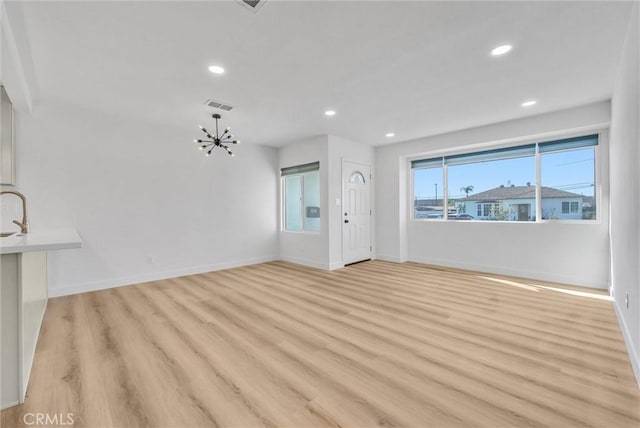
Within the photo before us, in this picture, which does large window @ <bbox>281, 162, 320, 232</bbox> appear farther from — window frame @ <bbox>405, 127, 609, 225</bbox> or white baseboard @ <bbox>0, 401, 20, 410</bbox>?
white baseboard @ <bbox>0, 401, 20, 410</bbox>

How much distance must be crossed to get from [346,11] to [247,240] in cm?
472

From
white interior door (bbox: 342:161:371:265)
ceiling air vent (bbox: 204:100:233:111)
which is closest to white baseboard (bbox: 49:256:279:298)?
white interior door (bbox: 342:161:371:265)

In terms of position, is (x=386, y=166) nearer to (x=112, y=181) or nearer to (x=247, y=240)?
(x=247, y=240)

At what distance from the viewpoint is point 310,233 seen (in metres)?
5.78

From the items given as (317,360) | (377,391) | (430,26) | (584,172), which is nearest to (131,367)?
(317,360)

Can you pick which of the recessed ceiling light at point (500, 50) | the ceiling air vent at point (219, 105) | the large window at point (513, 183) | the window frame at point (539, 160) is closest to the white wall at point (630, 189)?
the recessed ceiling light at point (500, 50)

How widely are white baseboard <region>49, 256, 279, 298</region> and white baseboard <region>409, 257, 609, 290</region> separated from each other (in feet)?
12.8

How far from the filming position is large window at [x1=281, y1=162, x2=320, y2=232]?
5.85 m

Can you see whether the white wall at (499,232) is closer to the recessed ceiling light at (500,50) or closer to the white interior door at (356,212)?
the white interior door at (356,212)

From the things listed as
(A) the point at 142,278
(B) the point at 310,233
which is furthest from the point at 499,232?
(A) the point at 142,278

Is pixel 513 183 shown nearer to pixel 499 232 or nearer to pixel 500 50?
pixel 499 232

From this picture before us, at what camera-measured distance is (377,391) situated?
1755 mm

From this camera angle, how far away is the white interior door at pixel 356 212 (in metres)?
5.69

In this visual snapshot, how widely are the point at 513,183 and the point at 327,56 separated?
414 cm
